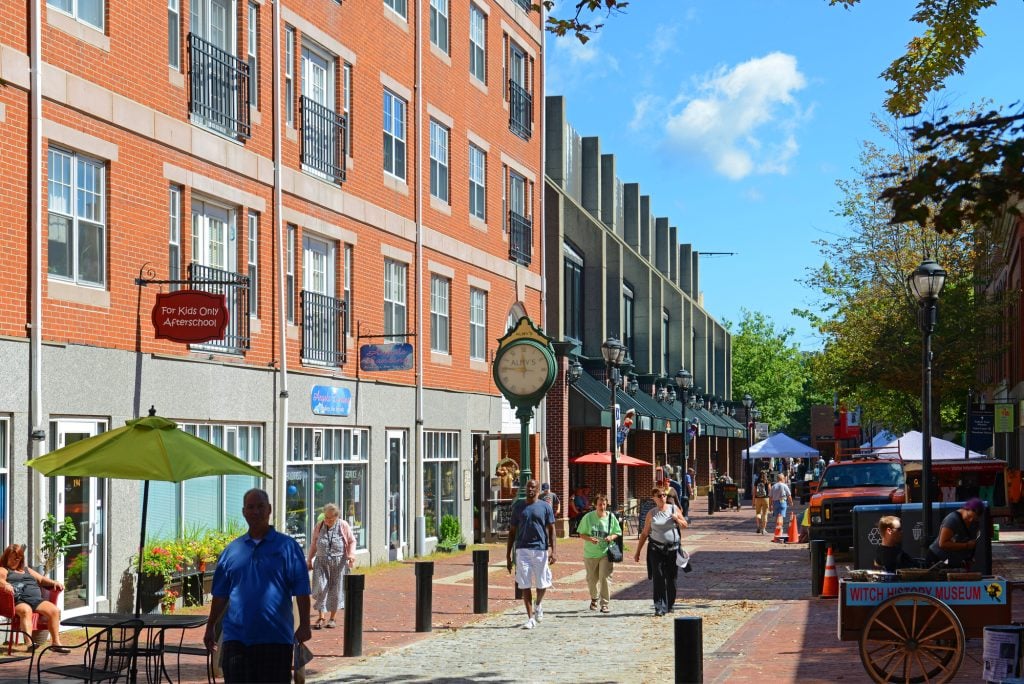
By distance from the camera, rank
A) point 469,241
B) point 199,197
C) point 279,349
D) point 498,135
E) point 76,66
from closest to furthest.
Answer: point 76,66
point 199,197
point 279,349
point 469,241
point 498,135

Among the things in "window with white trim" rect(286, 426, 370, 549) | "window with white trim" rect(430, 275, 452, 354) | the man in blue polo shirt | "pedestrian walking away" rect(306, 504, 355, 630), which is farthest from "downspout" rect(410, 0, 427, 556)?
the man in blue polo shirt

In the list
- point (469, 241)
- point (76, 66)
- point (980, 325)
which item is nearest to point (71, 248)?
point (76, 66)

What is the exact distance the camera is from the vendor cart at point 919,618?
1230 centimetres

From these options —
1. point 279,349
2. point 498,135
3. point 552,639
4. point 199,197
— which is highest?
point 498,135

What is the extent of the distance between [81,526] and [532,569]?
5.69 metres

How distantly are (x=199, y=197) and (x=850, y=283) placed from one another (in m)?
28.4

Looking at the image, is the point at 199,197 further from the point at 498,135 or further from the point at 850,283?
the point at 850,283

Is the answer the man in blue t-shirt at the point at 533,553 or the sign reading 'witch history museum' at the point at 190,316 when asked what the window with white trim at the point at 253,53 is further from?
the man in blue t-shirt at the point at 533,553

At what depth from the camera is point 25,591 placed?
15352mm

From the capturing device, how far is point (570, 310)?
49656 millimetres

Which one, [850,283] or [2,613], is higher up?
[850,283]

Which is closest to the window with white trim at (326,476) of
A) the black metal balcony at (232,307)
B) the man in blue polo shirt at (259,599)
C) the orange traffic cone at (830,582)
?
the black metal balcony at (232,307)

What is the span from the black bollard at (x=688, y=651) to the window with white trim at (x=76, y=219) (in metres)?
10.6

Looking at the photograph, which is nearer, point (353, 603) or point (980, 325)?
point (353, 603)
